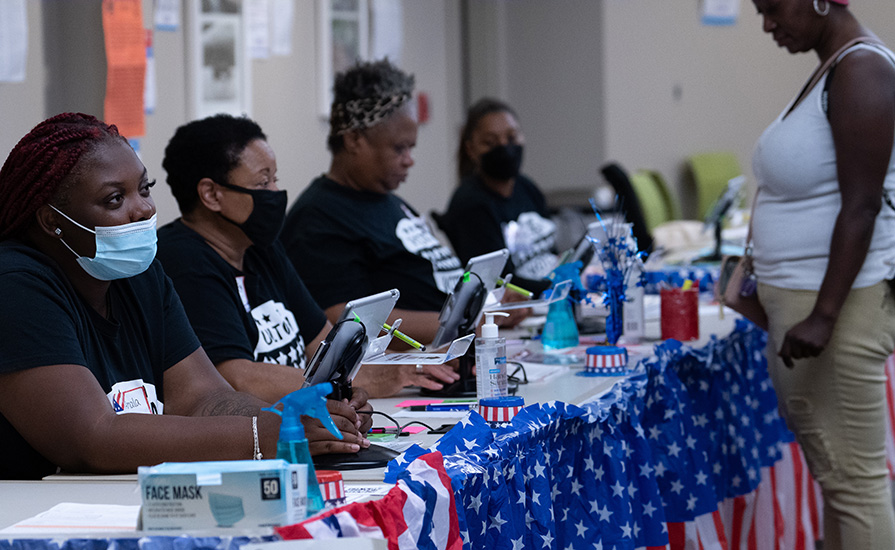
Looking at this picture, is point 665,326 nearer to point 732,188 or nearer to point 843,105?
point 843,105

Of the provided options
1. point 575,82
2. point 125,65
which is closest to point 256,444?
point 125,65

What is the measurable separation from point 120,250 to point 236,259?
62 cm

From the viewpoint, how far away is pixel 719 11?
7.09 metres

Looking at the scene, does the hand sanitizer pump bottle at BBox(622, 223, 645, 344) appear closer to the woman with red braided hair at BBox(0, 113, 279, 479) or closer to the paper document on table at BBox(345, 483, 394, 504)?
the woman with red braided hair at BBox(0, 113, 279, 479)

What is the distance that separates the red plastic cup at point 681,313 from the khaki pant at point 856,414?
0.54 m

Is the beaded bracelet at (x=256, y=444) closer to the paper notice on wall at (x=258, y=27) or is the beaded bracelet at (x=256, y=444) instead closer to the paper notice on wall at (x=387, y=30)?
the paper notice on wall at (x=258, y=27)

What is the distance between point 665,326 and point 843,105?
0.88 metres

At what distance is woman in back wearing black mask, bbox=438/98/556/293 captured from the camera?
3578 mm

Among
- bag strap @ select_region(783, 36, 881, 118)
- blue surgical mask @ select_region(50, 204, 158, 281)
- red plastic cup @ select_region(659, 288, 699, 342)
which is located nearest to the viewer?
blue surgical mask @ select_region(50, 204, 158, 281)

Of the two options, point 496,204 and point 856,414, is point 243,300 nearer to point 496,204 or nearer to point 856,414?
point 856,414

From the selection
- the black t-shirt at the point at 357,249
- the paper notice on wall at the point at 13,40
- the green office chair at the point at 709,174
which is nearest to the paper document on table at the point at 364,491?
the black t-shirt at the point at 357,249

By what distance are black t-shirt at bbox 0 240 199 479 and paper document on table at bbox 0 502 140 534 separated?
169 mm

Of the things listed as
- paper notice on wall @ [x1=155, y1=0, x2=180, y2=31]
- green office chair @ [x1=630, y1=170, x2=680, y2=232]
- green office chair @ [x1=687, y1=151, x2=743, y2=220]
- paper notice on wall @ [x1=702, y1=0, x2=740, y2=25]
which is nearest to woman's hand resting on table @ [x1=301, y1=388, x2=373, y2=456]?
paper notice on wall @ [x1=155, y1=0, x2=180, y2=31]

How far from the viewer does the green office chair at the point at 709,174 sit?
24.9ft
